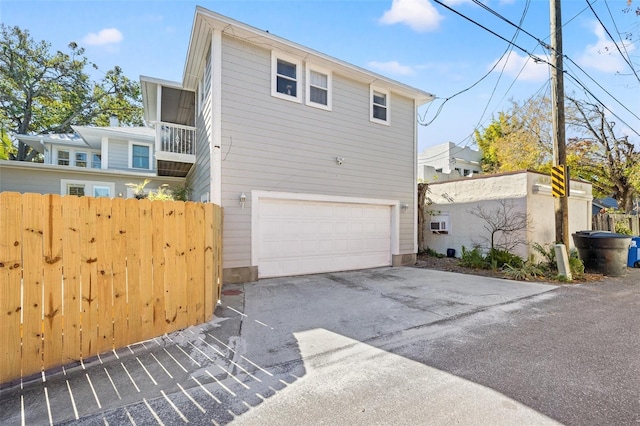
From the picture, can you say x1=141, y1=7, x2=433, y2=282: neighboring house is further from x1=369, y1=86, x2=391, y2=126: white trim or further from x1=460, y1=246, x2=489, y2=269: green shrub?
x1=460, y1=246, x2=489, y2=269: green shrub

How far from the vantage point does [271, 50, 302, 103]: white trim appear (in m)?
7.10

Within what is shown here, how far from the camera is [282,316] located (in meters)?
4.38

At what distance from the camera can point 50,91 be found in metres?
19.0

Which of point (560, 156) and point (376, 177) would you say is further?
point (376, 177)

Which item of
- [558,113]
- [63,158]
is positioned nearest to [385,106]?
[558,113]

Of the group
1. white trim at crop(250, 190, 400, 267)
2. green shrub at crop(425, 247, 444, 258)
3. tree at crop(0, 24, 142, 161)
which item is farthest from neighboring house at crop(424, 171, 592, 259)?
tree at crop(0, 24, 142, 161)

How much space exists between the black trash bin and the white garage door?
5.23 m

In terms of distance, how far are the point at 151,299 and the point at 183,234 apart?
83cm

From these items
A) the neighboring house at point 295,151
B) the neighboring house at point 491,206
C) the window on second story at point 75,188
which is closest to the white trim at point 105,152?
the window on second story at point 75,188

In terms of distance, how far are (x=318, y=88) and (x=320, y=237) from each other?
3990 millimetres

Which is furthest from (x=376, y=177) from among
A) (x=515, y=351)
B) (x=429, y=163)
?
(x=429, y=163)

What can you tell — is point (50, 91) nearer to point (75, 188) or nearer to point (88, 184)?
point (75, 188)

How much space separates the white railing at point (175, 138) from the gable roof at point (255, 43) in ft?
4.81

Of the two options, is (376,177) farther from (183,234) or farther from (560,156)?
(183,234)
